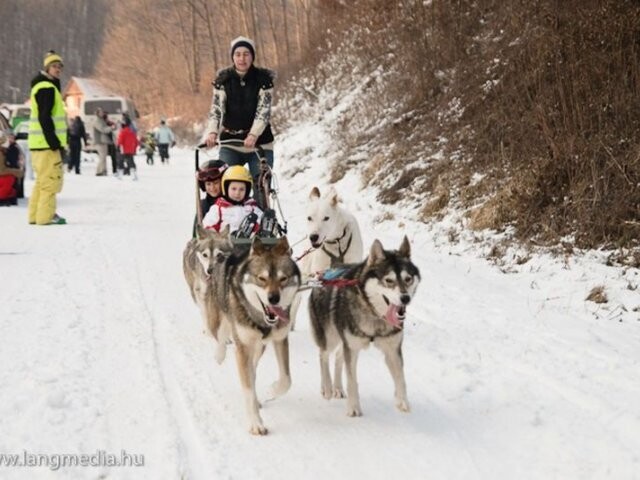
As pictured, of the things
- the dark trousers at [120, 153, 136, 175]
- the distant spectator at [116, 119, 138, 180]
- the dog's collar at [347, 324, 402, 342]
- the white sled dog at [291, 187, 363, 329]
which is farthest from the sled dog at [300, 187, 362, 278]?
the dark trousers at [120, 153, 136, 175]

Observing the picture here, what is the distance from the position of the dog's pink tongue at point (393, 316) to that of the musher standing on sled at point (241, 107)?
9.22ft

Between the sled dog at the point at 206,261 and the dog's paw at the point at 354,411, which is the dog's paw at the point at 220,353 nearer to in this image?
the sled dog at the point at 206,261

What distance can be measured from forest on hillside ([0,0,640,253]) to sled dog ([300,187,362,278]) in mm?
2391

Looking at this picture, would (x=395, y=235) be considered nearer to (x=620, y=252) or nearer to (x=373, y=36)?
(x=620, y=252)

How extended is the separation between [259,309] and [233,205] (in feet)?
6.32

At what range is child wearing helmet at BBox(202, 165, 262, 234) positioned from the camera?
5020 millimetres

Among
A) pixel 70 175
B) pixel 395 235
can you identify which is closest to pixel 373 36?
pixel 395 235

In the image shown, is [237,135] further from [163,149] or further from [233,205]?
[163,149]

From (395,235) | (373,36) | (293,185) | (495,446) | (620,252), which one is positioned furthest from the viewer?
(373,36)

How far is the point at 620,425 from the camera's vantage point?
317cm

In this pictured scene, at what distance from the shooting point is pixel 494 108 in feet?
29.9

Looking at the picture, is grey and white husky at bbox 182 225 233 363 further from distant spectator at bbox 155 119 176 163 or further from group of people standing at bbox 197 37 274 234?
distant spectator at bbox 155 119 176 163

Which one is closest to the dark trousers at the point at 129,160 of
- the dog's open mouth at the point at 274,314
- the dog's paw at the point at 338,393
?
the dog's paw at the point at 338,393

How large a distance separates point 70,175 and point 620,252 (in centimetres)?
1748
